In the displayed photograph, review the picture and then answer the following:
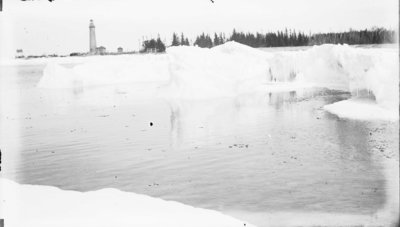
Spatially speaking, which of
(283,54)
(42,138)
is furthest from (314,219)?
(283,54)

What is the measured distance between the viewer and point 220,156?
33.4 ft

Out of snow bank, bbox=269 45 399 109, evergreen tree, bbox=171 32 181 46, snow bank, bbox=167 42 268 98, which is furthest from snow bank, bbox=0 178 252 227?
evergreen tree, bbox=171 32 181 46

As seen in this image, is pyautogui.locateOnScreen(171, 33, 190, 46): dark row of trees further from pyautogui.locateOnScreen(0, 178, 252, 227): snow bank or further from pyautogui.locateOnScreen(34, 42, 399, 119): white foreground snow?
pyautogui.locateOnScreen(0, 178, 252, 227): snow bank

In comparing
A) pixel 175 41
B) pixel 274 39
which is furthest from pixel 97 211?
pixel 274 39

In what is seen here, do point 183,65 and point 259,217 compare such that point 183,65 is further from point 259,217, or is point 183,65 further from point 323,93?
point 259,217

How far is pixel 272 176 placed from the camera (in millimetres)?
8391

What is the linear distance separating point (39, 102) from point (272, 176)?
1715 cm

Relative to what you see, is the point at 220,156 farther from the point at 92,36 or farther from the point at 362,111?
the point at 362,111

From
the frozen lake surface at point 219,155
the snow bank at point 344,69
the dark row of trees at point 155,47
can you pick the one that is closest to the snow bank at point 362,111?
the snow bank at point 344,69

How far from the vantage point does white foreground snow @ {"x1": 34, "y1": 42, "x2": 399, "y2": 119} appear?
2253cm

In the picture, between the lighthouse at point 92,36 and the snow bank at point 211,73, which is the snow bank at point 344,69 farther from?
the lighthouse at point 92,36

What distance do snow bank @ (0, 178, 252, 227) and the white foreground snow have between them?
1098cm

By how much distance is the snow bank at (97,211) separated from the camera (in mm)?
5957

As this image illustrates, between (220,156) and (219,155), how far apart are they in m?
0.10
